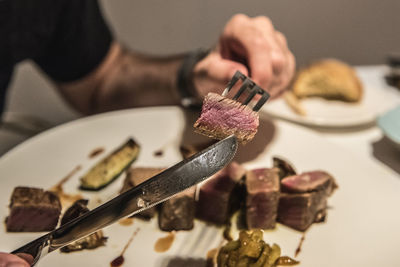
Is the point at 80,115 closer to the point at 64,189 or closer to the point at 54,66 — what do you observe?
the point at 54,66

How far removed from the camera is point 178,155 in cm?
157

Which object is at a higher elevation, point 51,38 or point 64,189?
point 51,38

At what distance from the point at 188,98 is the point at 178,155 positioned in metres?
0.37

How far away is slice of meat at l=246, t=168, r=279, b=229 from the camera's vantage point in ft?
3.93

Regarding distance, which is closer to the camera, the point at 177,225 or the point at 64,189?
the point at 177,225

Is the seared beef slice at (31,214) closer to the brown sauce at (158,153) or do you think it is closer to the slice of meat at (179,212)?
the slice of meat at (179,212)

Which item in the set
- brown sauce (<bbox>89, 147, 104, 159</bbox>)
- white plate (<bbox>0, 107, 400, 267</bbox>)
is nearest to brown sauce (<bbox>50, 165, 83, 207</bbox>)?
white plate (<bbox>0, 107, 400, 267</bbox>)

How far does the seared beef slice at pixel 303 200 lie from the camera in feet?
3.95

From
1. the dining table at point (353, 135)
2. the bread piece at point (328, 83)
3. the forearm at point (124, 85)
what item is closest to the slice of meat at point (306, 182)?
the dining table at point (353, 135)

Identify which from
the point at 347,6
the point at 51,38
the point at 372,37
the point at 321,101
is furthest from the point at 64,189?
the point at 372,37

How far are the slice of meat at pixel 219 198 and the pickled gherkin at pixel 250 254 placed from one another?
145 millimetres

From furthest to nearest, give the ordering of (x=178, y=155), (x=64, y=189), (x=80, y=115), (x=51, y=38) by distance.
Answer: (x=80, y=115), (x=51, y=38), (x=178, y=155), (x=64, y=189)

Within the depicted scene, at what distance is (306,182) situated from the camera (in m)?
1.25

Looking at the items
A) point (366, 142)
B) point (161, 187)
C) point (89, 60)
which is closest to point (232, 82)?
point (161, 187)
